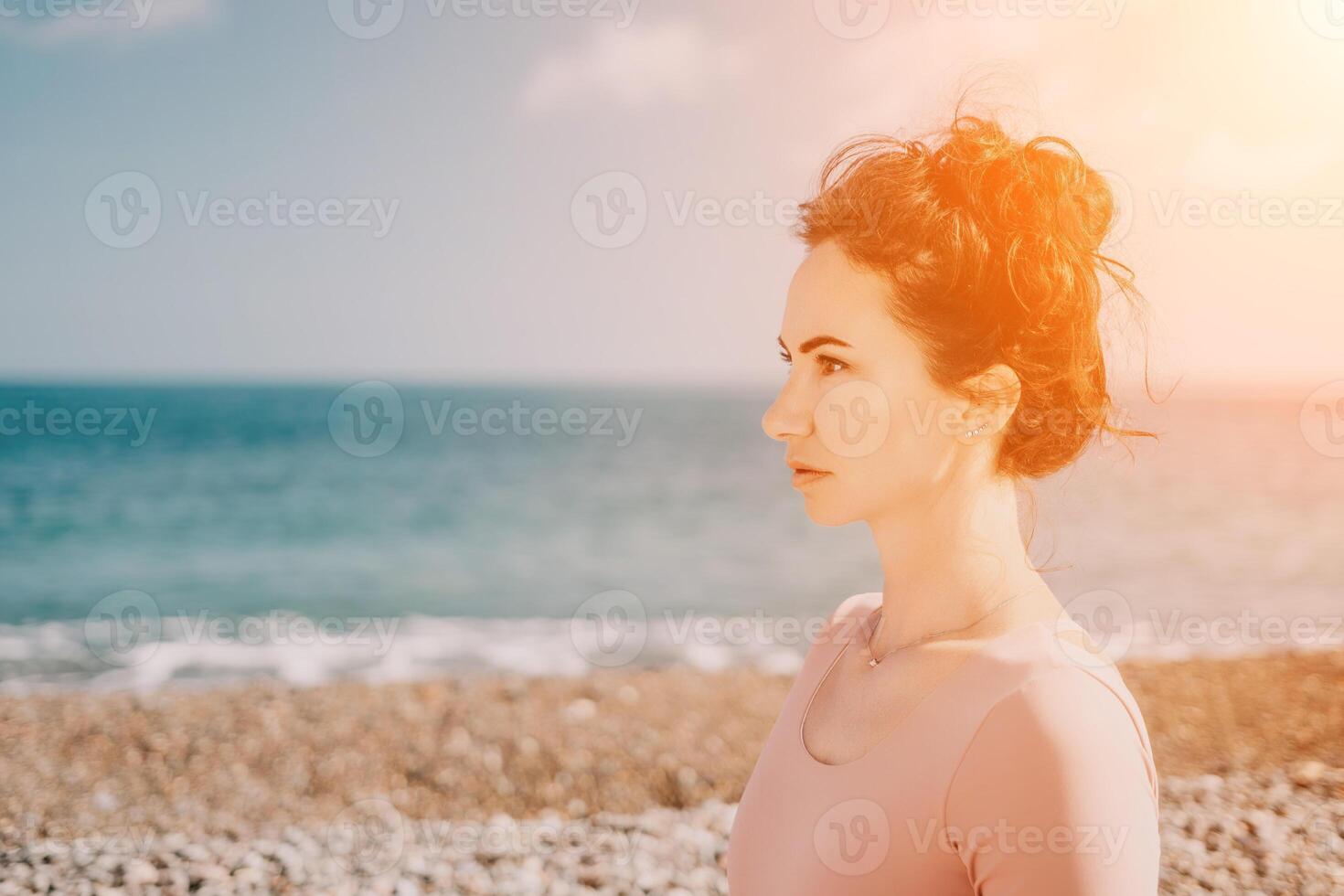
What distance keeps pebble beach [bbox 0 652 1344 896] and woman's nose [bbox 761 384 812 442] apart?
371 cm

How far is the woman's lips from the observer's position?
173cm

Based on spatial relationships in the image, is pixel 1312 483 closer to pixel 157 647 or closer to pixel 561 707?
pixel 561 707

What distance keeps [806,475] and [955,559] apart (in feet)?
1.01

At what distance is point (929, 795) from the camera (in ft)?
4.58

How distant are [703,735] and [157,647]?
7899 mm

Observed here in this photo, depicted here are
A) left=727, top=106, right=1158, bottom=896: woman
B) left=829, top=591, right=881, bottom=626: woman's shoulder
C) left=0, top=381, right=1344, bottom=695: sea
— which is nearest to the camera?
left=727, top=106, right=1158, bottom=896: woman

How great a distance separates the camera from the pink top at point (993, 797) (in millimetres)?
1238

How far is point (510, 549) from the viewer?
21.9m

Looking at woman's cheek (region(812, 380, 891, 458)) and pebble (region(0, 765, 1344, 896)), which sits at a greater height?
woman's cheek (region(812, 380, 891, 458))

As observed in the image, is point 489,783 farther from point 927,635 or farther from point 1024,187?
point 1024,187

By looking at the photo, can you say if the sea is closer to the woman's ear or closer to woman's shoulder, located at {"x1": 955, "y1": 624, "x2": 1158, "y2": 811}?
the woman's ear

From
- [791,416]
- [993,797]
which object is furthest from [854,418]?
[993,797]

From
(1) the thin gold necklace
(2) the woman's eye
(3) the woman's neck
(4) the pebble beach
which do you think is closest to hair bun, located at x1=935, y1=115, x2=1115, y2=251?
(2) the woman's eye

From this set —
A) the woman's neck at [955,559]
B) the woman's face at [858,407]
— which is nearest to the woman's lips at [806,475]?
the woman's face at [858,407]
